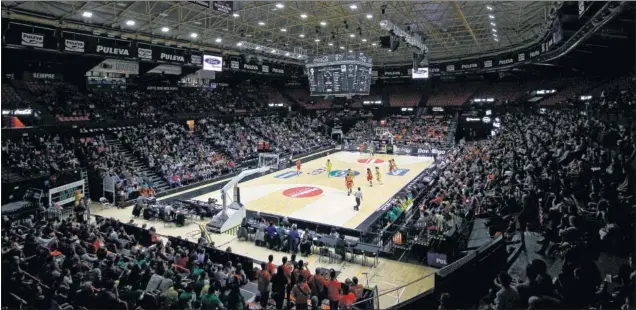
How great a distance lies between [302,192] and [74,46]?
1435cm

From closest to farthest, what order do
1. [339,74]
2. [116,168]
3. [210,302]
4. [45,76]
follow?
[210,302], [116,168], [339,74], [45,76]

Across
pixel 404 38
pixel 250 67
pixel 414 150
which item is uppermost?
pixel 404 38

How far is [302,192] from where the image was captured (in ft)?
74.4

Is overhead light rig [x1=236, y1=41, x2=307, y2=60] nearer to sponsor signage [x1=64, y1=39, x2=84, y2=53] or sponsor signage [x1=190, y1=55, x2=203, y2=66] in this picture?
sponsor signage [x1=190, y1=55, x2=203, y2=66]

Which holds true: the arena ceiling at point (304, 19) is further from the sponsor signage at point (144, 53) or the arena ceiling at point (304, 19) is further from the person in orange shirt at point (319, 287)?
the person in orange shirt at point (319, 287)

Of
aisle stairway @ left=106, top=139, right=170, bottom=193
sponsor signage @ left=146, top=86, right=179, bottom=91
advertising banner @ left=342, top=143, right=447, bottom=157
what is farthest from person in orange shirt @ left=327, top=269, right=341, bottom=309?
sponsor signage @ left=146, top=86, right=179, bottom=91

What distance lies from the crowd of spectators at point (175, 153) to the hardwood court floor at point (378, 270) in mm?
8488

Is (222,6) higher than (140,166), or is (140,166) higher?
(222,6)


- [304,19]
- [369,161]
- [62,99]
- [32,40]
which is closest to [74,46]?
[32,40]

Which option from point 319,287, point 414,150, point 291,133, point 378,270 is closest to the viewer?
point 319,287

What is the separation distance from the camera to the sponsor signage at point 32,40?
659 inches

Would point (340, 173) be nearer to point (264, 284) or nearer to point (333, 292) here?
point (264, 284)

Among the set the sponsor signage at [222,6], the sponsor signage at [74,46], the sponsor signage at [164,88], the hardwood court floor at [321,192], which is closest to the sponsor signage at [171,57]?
the sponsor signage at [74,46]

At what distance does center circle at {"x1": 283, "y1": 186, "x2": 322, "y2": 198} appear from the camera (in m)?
21.9
